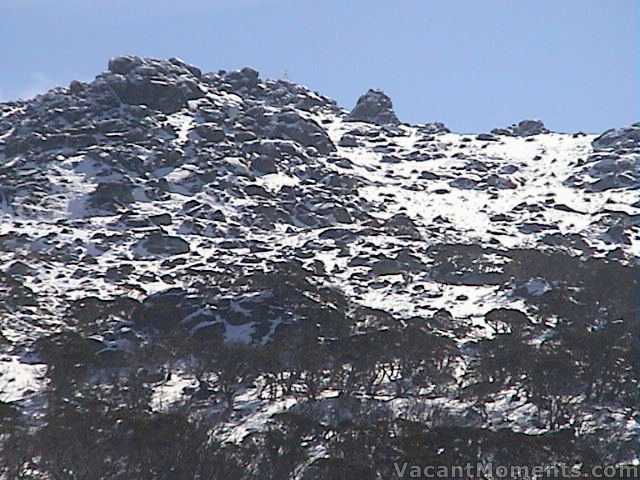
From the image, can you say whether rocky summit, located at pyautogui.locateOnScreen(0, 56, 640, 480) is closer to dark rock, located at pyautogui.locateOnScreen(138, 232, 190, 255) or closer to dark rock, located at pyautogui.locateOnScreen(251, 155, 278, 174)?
dark rock, located at pyautogui.locateOnScreen(138, 232, 190, 255)

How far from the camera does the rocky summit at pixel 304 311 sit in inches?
2559

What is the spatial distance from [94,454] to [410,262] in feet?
284

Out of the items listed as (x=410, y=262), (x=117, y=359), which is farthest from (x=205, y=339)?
(x=410, y=262)

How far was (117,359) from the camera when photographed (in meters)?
93.9

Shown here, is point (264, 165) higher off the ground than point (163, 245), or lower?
higher

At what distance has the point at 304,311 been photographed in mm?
107125

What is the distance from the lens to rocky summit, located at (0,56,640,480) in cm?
6500

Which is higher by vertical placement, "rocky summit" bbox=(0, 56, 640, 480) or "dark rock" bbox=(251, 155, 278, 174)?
"dark rock" bbox=(251, 155, 278, 174)

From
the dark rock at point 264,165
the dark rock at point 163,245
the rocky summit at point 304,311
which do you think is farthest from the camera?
the dark rock at point 264,165

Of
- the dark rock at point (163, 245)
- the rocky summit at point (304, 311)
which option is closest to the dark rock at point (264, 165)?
the rocky summit at point (304, 311)

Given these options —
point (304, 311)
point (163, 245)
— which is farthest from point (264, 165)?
point (304, 311)

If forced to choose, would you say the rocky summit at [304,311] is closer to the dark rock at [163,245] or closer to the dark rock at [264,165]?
the dark rock at [163,245]

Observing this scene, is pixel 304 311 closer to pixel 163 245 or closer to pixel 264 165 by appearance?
pixel 163 245

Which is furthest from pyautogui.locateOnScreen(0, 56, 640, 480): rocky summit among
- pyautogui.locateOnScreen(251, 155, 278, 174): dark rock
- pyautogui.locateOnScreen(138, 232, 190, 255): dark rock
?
pyautogui.locateOnScreen(251, 155, 278, 174): dark rock
